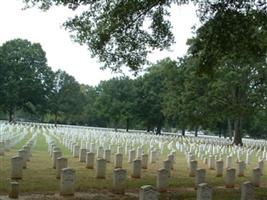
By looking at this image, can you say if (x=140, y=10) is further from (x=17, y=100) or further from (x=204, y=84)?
(x=17, y=100)

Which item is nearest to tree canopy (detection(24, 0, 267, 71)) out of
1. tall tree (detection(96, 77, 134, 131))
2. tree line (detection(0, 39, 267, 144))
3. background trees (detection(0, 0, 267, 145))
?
background trees (detection(0, 0, 267, 145))

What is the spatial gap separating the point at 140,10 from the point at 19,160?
5.55 metres

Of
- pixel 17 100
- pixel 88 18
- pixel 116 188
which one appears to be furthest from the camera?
pixel 17 100

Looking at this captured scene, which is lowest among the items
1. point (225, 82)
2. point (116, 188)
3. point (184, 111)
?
point (116, 188)

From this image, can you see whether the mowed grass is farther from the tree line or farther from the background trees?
the tree line

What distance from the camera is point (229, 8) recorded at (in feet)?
46.6

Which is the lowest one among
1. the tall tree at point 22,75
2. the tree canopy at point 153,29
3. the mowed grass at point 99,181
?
the mowed grass at point 99,181

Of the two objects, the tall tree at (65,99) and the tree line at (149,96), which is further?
the tall tree at (65,99)

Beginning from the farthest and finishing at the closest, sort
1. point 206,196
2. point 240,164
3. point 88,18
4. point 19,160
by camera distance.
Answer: point 240,164 < point 88,18 < point 19,160 < point 206,196

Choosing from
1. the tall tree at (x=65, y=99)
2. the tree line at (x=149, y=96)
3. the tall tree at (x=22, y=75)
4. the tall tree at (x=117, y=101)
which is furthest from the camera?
the tall tree at (x=65, y=99)

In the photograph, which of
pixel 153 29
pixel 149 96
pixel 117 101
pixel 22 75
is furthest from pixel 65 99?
pixel 153 29

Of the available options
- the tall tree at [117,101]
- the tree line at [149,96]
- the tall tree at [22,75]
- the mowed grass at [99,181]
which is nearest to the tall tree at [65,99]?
the tree line at [149,96]

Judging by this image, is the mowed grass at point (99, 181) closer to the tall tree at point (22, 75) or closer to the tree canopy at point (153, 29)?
the tree canopy at point (153, 29)

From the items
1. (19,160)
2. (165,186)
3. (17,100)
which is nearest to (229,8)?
(165,186)
